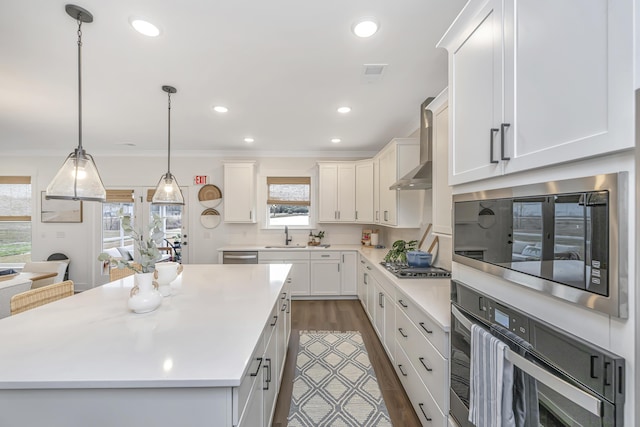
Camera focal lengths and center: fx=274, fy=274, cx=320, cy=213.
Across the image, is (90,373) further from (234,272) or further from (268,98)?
(268,98)

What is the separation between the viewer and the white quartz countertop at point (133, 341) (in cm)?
92

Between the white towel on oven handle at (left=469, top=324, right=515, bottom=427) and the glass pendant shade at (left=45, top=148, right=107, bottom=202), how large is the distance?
6.96ft

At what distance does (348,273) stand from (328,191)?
4.87 feet

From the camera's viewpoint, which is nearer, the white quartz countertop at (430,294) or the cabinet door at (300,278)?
the white quartz countertop at (430,294)

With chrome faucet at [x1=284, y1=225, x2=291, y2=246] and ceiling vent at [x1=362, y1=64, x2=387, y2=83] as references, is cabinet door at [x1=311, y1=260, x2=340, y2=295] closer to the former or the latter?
chrome faucet at [x1=284, y1=225, x2=291, y2=246]

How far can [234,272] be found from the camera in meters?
2.69

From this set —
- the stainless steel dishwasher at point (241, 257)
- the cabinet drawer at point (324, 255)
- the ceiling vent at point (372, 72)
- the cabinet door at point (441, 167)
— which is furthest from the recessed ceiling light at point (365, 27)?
the stainless steel dishwasher at point (241, 257)

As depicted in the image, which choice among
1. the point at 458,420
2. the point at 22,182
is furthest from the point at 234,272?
the point at 22,182

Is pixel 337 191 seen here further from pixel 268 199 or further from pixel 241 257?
pixel 241 257

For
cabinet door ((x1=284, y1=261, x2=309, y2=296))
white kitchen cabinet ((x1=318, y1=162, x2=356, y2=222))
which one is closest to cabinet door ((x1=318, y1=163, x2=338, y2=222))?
white kitchen cabinet ((x1=318, y1=162, x2=356, y2=222))

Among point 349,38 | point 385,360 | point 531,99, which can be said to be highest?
point 349,38

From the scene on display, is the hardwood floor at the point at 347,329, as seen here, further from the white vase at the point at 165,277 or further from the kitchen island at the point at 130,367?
the white vase at the point at 165,277

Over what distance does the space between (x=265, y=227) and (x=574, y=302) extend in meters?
4.85

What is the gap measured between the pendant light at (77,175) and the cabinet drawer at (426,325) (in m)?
2.15
